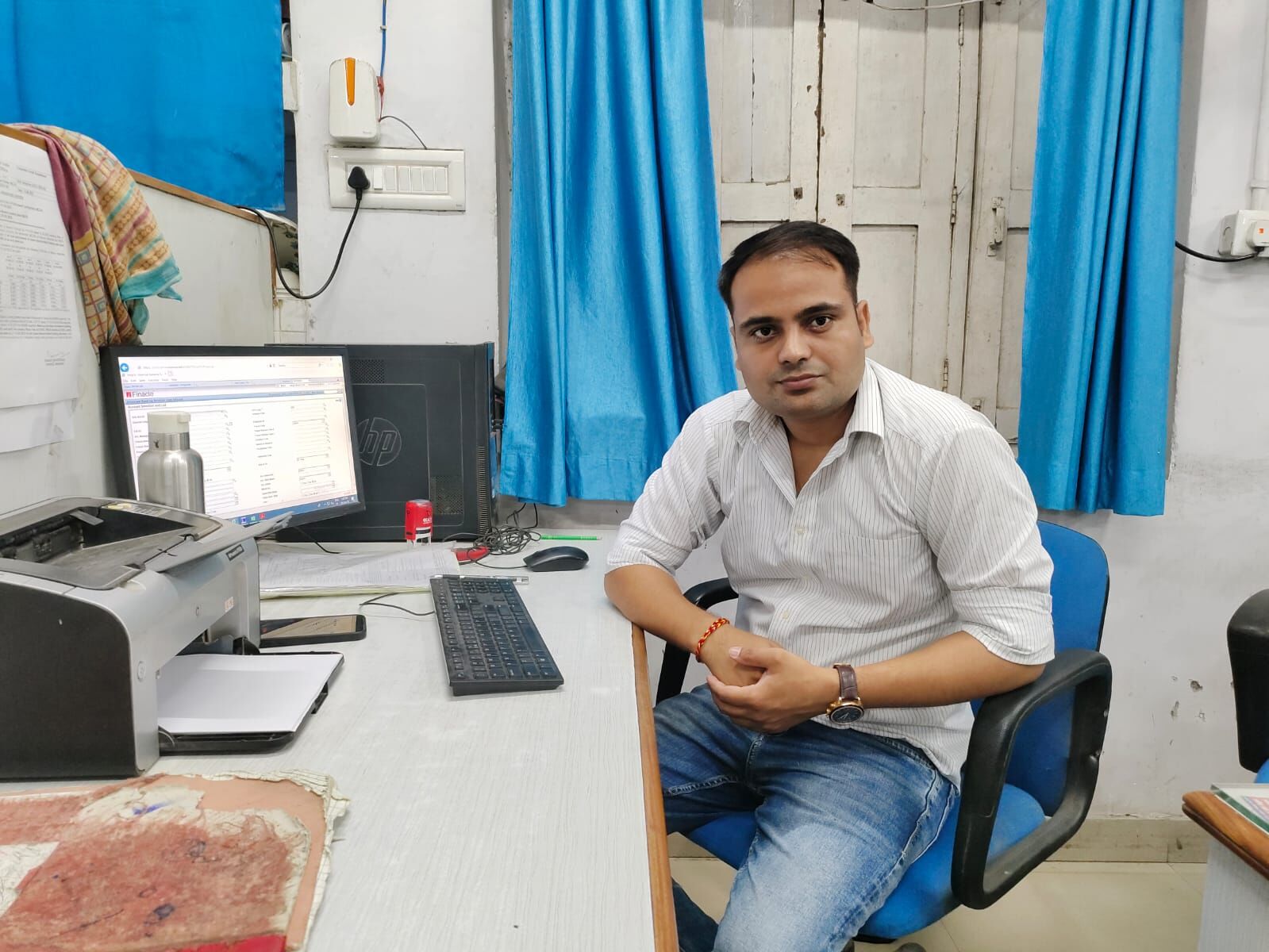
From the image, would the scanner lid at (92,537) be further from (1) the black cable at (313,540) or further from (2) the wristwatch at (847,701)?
(2) the wristwatch at (847,701)

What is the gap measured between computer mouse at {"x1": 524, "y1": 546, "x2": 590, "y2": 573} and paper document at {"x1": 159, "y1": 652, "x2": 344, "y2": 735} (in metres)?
0.55

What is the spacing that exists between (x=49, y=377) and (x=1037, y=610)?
4.48 feet

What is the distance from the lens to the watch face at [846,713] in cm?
115

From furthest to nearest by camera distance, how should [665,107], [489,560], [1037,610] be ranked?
1. [665,107]
2. [489,560]
3. [1037,610]

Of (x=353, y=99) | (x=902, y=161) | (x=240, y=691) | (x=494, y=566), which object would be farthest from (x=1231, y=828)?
(x=353, y=99)

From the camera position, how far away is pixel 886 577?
50.1 inches

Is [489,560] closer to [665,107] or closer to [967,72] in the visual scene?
[665,107]

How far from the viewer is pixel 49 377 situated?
1204mm

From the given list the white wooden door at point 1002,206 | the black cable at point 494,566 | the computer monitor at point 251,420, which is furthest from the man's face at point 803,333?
the white wooden door at point 1002,206

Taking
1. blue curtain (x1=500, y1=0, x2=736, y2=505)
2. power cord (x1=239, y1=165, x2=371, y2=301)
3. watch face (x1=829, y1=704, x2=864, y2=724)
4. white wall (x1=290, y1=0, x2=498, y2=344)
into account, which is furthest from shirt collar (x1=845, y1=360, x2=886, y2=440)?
power cord (x1=239, y1=165, x2=371, y2=301)

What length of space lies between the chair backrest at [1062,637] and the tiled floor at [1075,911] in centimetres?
68

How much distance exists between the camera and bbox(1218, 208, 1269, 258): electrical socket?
6.22 feet

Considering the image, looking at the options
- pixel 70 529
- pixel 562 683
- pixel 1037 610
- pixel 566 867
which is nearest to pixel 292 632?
pixel 70 529

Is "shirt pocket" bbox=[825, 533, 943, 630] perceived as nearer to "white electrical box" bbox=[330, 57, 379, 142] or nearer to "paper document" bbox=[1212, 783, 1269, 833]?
"paper document" bbox=[1212, 783, 1269, 833]
